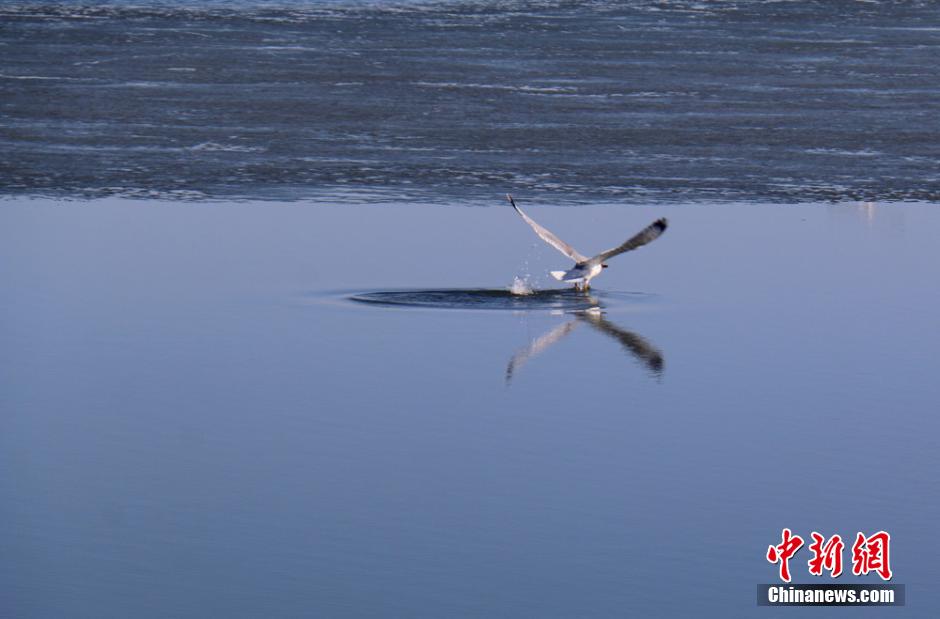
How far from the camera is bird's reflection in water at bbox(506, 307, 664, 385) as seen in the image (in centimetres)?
1073

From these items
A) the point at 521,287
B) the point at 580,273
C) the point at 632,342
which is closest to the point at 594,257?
the point at 580,273

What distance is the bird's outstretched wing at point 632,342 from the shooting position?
1080cm

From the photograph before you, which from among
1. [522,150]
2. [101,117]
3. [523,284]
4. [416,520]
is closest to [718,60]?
[522,150]

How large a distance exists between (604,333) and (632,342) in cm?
33

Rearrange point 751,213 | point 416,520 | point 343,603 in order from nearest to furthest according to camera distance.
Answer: point 343,603, point 416,520, point 751,213

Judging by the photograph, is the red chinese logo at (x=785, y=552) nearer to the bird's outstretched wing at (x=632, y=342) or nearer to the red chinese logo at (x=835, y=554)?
the red chinese logo at (x=835, y=554)

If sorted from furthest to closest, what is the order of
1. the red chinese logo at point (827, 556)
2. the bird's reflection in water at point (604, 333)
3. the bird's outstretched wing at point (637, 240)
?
the bird's outstretched wing at point (637, 240) → the bird's reflection in water at point (604, 333) → the red chinese logo at point (827, 556)

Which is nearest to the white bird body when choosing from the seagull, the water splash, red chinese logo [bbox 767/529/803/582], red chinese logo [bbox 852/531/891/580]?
the seagull

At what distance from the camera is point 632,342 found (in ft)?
37.2

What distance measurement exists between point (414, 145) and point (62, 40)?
23.9 ft

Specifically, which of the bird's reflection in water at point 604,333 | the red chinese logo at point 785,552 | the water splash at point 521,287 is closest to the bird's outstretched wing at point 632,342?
the bird's reflection in water at point 604,333

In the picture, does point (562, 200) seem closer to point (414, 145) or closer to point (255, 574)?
point (414, 145)

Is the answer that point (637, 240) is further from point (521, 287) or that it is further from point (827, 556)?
point (827, 556)

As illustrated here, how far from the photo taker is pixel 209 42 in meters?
23.8
